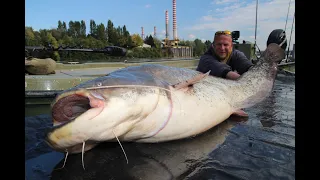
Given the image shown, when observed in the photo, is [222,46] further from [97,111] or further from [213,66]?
[97,111]

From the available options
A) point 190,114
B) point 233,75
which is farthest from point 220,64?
point 190,114

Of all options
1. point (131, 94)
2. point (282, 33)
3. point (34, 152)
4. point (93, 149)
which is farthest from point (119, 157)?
point (282, 33)

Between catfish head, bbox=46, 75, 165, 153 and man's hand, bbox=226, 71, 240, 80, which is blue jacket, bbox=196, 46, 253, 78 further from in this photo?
catfish head, bbox=46, 75, 165, 153

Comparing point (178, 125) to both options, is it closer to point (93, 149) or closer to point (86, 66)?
point (93, 149)

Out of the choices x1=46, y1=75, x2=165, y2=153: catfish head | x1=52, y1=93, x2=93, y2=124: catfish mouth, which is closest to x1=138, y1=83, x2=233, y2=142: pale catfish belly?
x1=46, y1=75, x2=165, y2=153: catfish head

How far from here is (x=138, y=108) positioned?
1.71m

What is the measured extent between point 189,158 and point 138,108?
55cm

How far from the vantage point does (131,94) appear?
5.51 ft

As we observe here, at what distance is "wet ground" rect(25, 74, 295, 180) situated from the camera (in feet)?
5.28

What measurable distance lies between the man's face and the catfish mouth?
2.77m

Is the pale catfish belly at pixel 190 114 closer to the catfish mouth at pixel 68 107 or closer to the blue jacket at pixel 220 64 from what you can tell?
the catfish mouth at pixel 68 107

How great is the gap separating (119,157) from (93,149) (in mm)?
262

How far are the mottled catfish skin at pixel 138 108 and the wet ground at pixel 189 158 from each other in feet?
0.36
